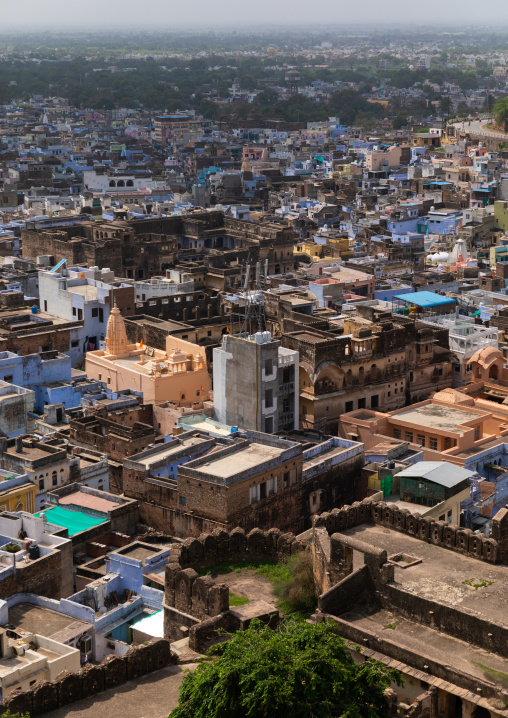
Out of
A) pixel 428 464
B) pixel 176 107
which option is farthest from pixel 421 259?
pixel 176 107

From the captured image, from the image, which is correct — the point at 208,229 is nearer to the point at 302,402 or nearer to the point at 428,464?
the point at 302,402

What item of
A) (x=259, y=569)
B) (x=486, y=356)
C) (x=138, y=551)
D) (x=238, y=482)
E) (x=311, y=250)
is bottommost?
(x=311, y=250)

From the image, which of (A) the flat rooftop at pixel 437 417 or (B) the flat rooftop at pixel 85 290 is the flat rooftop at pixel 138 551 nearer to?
(A) the flat rooftop at pixel 437 417

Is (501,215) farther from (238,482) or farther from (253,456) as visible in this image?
(238,482)

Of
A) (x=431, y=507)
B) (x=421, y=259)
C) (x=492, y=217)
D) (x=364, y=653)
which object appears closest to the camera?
(x=364, y=653)

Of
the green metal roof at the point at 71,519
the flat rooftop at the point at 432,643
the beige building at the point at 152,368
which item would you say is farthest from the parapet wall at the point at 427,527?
the beige building at the point at 152,368

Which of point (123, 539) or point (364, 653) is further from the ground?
point (364, 653)

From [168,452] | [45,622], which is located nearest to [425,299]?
[168,452]
